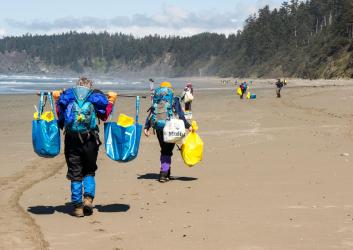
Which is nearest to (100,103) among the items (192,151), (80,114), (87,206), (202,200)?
(80,114)

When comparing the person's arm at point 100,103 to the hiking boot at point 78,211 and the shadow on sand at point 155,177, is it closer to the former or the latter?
the hiking boot at point 78,211

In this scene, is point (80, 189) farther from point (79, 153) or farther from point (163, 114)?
point (163, 114)

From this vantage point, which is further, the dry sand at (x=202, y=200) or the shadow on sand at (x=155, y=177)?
the shadow on sand at (x=155, y=177)

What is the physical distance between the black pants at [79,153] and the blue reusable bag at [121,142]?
419 mm

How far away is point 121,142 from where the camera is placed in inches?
324

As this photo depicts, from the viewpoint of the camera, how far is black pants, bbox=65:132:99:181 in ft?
25.4

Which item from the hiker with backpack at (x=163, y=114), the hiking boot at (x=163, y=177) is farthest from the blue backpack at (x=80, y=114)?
the hiker with backpack at (x=163, y=114)

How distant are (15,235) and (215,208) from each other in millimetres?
2584

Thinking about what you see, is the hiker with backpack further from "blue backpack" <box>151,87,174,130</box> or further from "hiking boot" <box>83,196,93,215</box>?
"hiking boot" <box>83,196,93,215</box>

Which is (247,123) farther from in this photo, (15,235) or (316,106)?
(15,235)

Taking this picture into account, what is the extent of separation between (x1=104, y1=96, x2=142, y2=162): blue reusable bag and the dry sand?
69 cm

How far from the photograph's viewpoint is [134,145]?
324 inches

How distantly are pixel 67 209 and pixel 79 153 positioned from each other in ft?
2.95

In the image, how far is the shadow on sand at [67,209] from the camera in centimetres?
800
